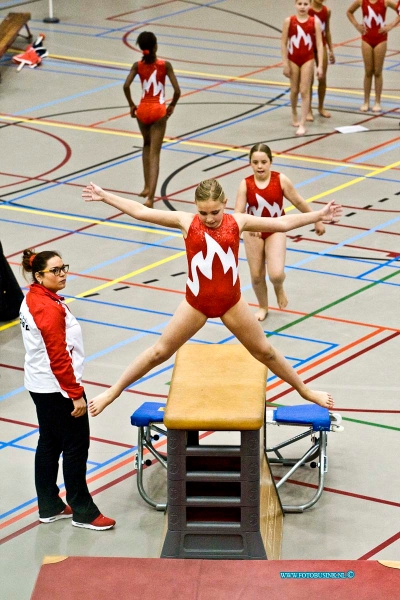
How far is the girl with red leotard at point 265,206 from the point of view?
30.5ft

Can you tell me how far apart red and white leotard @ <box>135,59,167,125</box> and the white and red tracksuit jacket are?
6248mm

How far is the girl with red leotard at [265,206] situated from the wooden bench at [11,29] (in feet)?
35.6

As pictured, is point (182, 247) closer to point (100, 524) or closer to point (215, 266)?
point (215, 266)

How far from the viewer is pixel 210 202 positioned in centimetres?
648

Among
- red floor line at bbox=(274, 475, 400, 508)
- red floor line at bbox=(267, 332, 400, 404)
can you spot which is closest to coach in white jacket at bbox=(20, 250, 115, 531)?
red floor line at bbox=(274, 475, 400, 508)

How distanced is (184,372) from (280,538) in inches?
44.8

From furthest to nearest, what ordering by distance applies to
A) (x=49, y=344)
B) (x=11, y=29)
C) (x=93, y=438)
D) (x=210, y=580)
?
(x=11, y=29) < (x=93, y=438) < (x=49, y=344) < (x=210, y=580)

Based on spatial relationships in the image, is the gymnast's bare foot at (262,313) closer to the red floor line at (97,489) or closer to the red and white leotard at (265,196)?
the red and white leotard at (265,196)

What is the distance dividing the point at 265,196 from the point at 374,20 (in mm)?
7858

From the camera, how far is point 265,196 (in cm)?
947

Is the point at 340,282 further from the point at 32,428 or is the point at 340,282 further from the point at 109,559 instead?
the point at 109,559

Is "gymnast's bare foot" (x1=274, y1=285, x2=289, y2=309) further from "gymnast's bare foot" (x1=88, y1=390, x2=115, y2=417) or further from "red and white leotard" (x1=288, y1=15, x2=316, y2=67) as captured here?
"red and white leotard" (x1=288, y1=15, x2=316, y2=67)

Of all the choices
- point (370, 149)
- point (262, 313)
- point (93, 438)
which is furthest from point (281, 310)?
point (370, 149)

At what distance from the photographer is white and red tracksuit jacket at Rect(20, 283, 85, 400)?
6492 millimetres
